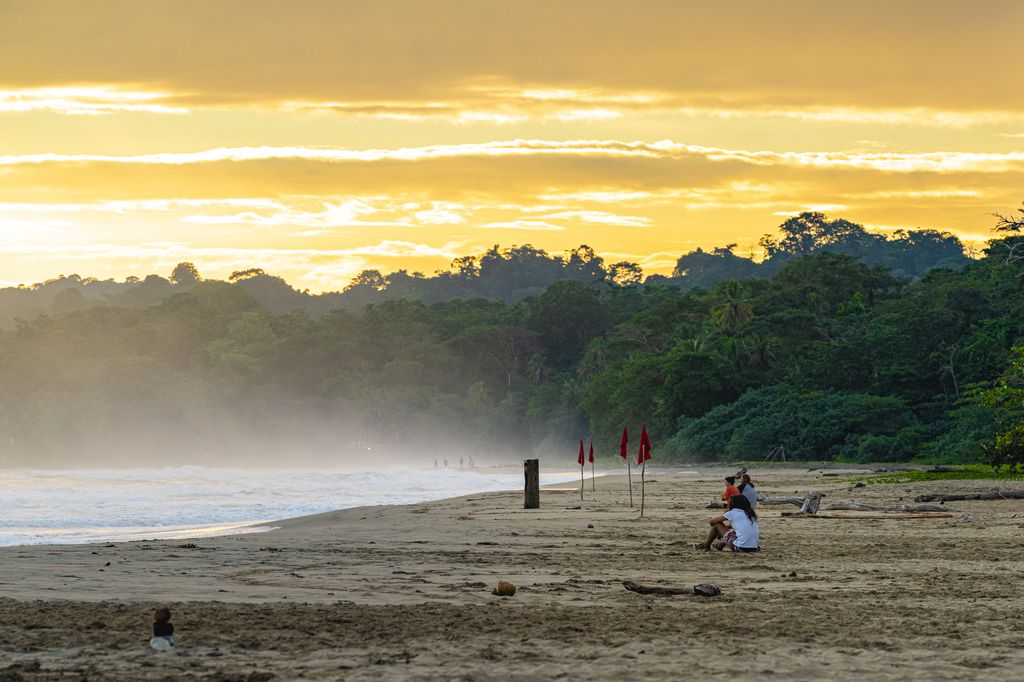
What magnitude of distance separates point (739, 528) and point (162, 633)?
852cm

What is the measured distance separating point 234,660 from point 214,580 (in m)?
4.44

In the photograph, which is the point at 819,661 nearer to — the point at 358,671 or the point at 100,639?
the point at 358,671

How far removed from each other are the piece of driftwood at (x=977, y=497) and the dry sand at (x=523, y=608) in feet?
21.4

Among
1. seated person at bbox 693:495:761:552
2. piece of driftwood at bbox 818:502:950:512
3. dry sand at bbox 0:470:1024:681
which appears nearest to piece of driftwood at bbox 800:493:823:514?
piece of driftwood at bbox 818:502:950:512

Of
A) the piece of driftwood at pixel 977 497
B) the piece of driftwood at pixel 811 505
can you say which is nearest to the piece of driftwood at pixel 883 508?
the piece of driftwood at pixel 811 505

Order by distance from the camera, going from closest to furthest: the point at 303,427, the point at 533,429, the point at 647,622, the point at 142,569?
the point at 647,622, the point at 142,569, the point at 533,429, the point at 303,427

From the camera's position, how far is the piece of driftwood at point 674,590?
11.2 meters

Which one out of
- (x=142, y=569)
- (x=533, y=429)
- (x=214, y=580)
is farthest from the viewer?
(x=533, y=429)

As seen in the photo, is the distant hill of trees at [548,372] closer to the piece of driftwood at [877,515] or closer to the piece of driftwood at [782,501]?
the piece of driftwood at [782,501]

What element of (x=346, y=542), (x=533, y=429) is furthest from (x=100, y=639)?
(x=533, y=429)

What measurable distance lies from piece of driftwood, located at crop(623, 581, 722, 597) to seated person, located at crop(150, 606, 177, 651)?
4.54 meters

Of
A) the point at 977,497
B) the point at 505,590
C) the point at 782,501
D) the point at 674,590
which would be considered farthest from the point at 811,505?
the point at 505,590

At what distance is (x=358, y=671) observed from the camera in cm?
800

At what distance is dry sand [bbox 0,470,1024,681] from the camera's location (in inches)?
321
